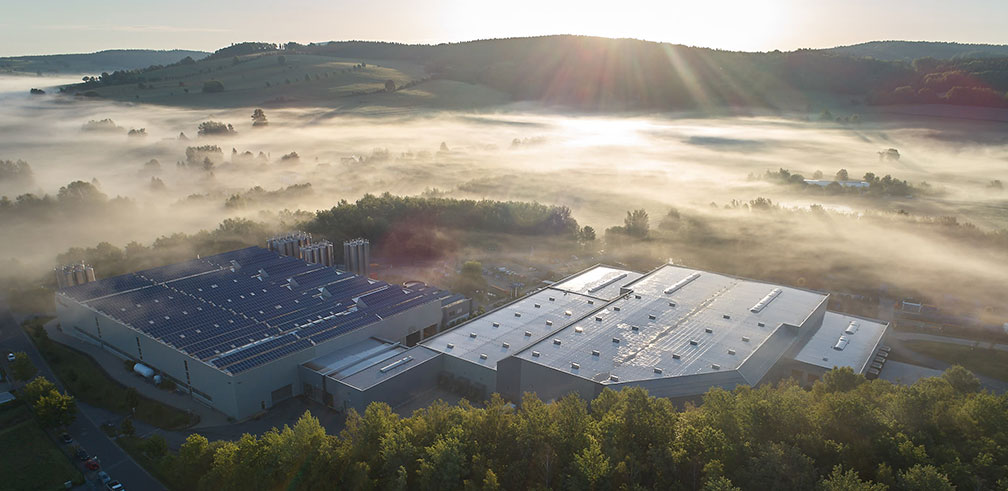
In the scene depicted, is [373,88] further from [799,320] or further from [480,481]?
[480,481]

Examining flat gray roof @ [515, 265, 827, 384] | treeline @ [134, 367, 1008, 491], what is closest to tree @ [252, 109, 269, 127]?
flat gray roof @ [515, 265, 827, 384]

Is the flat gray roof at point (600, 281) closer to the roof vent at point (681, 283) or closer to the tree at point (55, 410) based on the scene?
the roof vent at point (681, 283)

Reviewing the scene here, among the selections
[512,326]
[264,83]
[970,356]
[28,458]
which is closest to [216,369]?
[28,458]

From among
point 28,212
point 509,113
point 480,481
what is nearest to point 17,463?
point 480,481

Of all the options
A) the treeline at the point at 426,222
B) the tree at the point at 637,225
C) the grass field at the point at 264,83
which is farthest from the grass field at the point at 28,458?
the grass field at the point at 264,83

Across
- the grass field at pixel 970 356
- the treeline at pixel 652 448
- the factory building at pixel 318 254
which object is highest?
the treeline at pixel 652 448

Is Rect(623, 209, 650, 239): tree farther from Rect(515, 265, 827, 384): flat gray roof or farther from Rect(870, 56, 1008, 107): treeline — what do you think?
Rect(870, 56, 1008, 107): treeline
